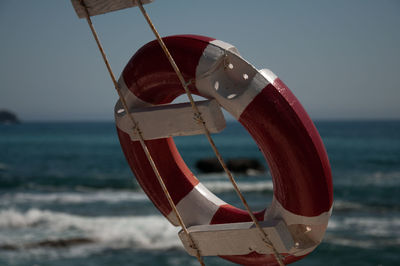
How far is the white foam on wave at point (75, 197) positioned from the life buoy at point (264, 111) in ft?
40.3

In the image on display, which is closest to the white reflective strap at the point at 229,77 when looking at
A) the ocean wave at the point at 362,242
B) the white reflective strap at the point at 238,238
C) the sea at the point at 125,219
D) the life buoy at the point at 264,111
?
the life buoy at the point at 264,111

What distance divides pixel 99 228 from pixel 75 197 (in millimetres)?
5156

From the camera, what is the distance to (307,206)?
6.34 feet

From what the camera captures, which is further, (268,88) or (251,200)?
(251,200)

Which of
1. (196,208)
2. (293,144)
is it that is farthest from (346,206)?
(293,144)

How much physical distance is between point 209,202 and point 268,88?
27.1 inches

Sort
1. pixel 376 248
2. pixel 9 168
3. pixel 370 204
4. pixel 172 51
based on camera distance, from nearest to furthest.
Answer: pixel 172 51 < pixel 376 248 < pixel 370 204 < pixel 9 168

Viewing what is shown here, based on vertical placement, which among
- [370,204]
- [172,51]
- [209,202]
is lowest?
[370,204]

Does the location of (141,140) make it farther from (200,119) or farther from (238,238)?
(238,238)

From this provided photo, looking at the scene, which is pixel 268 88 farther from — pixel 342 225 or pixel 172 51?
Answer: pixel 342 225

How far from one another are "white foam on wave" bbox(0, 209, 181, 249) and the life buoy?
6.84 meters

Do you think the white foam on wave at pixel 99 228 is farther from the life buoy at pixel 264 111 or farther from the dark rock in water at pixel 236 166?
the dark rock in water at pixel 236 166

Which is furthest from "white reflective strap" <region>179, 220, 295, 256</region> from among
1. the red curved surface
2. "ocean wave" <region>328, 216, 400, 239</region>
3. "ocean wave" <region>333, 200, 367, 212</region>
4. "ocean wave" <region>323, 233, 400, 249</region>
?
"ocean wave" <region>333, 200, 367, 212</region>

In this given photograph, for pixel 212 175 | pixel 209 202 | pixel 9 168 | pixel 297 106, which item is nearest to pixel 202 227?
pixel 209 202
